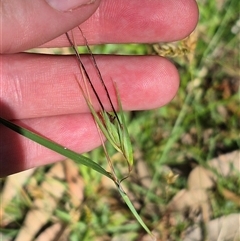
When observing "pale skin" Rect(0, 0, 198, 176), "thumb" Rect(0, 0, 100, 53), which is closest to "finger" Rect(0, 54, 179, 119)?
"pale skin" Rect(0, 0, 198, 176)

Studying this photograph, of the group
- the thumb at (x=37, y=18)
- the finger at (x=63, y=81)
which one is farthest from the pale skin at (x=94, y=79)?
the thumb at (x=37, y=18)

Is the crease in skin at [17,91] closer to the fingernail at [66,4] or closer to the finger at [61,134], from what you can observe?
the finger at [61,134]

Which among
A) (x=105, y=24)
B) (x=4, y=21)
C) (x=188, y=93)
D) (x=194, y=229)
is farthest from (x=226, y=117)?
(x=4, y=21)

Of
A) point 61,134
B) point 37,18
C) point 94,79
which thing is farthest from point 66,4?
point 61,134

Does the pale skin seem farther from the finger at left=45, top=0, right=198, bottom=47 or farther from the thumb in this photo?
the thumb

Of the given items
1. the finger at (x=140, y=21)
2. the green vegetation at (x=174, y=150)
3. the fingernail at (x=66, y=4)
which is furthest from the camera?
A: the green vegetation at (x=174, y=150)

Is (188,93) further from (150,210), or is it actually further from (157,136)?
(150,210)

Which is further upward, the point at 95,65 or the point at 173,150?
the point at 95,65
